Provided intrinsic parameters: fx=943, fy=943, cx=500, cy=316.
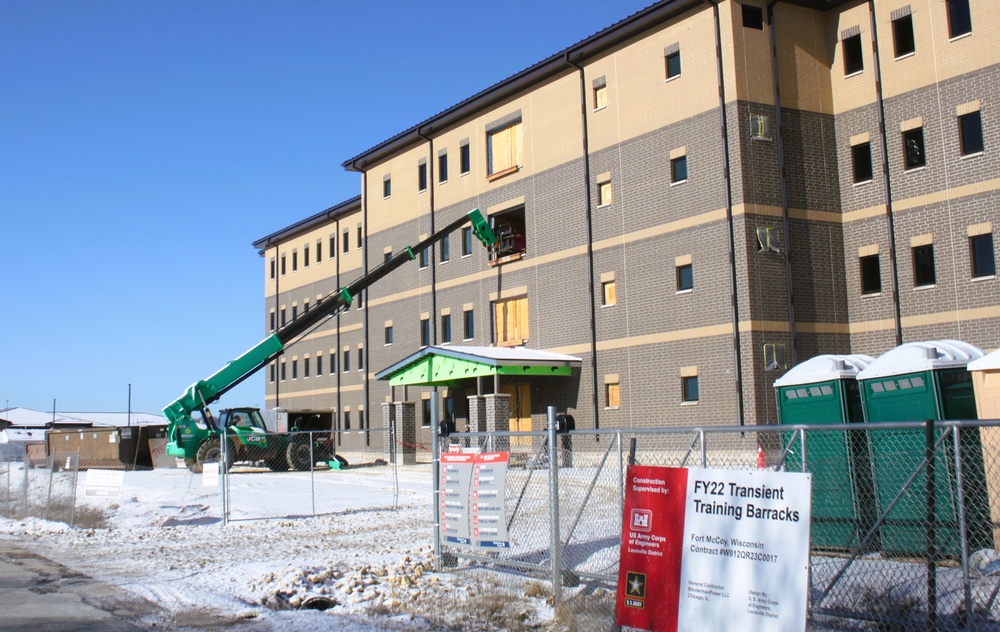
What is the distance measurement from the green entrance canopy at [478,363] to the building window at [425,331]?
5.43 metres

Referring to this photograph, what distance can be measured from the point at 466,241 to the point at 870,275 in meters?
16.4

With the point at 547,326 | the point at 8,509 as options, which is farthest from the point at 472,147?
the point at 8,509

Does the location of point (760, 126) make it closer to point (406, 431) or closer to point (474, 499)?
point (406, 431)

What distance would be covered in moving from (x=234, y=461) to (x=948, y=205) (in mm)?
23857

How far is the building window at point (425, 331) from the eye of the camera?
41.2 m

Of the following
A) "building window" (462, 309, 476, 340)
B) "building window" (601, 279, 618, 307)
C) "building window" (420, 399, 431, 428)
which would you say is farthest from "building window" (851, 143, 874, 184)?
"building window" (420, 399, 431, 428)

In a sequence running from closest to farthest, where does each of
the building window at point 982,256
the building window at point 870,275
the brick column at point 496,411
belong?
the building window at point 982,256, the building window at point 870,275, the brick column at point 496,411

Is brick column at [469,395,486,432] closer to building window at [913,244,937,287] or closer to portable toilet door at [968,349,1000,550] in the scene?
building window at [913,244,937,287]

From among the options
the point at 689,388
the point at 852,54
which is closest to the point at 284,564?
the point at 689,388

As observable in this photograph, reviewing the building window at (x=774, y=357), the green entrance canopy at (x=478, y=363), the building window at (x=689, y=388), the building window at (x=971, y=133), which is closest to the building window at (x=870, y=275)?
the building window at (x=774, y=357)

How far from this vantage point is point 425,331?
4156 centimetres

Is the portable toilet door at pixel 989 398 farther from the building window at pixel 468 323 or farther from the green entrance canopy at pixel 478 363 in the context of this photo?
the building window at pixel 468 323

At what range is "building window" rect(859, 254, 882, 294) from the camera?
27683mm

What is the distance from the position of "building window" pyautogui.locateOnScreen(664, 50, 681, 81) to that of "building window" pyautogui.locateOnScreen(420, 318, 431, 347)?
16.2 metres
